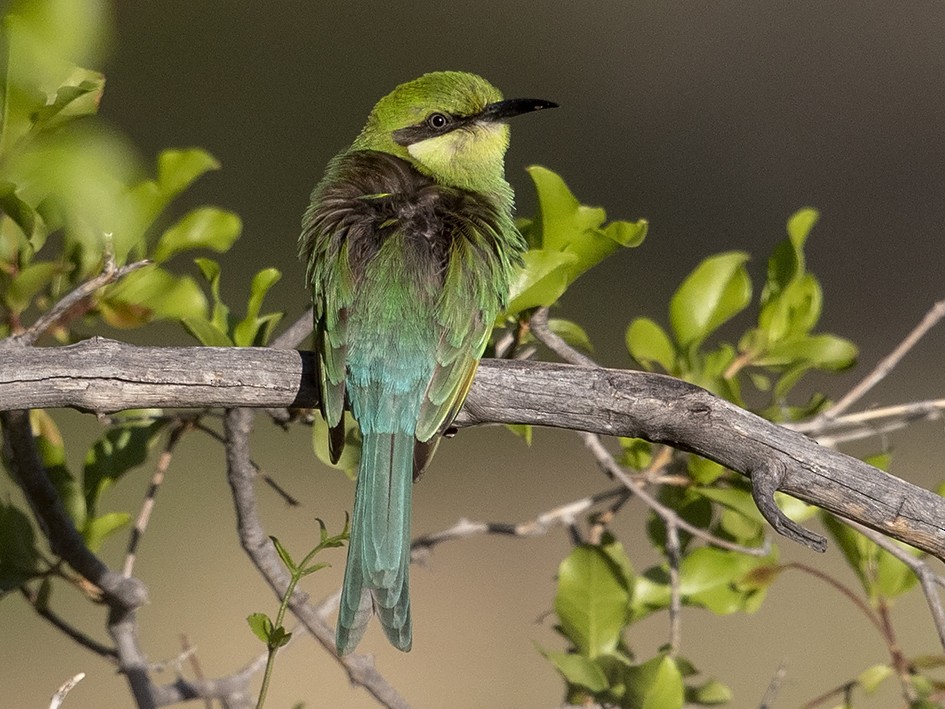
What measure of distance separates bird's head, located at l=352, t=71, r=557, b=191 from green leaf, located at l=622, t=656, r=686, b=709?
102 centimetres

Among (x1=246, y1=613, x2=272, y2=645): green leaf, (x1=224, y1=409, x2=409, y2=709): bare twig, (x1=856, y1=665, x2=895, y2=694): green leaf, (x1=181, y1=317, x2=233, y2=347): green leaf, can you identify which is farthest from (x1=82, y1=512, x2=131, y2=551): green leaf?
(x1=856, y1=665, x2=895, y2=694): green leaf

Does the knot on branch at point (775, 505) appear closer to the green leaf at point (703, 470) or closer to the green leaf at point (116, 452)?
the green leaf at point (703, 470)

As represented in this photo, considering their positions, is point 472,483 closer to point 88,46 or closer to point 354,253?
point 354,253

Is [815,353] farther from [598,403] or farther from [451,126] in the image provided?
[451,126]

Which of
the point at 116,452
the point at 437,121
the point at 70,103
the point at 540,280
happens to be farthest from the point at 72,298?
the point at 437,121

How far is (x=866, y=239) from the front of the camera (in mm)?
6223

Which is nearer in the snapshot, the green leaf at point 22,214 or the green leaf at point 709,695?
the green leaf at point 22,214

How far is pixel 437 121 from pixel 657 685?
1.21 metres

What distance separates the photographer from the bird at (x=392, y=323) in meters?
1.83

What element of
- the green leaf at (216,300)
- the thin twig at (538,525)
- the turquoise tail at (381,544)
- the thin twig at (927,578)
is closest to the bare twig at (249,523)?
the turquoise tail at (381,544)

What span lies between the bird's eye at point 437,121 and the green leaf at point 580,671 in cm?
109

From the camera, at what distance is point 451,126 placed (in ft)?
7.88

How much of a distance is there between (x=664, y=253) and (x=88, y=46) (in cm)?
466

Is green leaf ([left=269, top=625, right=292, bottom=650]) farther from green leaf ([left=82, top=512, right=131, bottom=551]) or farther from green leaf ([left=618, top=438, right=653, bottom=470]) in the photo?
green leaf ([left=618, top=438, right=653, bottom=470])
